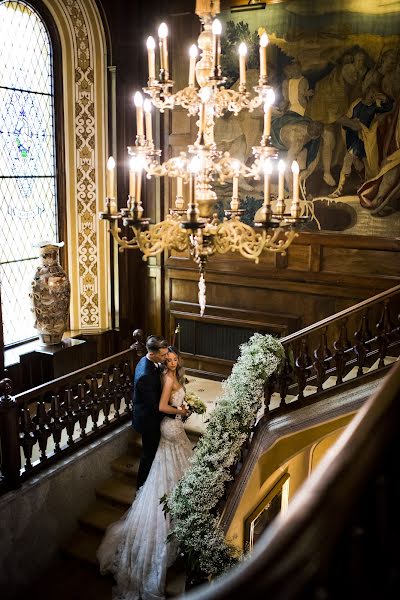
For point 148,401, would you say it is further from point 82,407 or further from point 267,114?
point 267,114

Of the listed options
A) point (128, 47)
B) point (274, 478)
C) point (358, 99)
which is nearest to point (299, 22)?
point (358, 99)

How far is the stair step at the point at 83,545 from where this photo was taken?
6.25 m

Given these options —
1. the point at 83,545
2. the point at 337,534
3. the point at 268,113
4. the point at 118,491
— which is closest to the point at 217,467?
the point at 118,491

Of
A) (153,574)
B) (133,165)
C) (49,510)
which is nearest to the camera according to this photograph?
(133,165)

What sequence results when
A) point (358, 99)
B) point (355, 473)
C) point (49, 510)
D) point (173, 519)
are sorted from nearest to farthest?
point (355, 473), point (173, 519), point (49, 510), point (358, 99)

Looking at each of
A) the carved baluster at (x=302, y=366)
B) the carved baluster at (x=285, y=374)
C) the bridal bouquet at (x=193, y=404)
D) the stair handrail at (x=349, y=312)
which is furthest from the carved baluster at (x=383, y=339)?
the bridal bouquet at (x=193, y=404)

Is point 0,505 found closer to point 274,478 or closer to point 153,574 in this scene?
point 153,574

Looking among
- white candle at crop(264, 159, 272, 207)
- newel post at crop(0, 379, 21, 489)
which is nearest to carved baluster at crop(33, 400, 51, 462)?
newel post at crop(0, 379, 21, 489)

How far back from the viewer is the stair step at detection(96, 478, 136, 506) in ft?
21.9

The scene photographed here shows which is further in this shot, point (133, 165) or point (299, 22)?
point (299, 22)

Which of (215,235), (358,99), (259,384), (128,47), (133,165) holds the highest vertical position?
(128,47)

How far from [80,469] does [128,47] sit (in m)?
5.44

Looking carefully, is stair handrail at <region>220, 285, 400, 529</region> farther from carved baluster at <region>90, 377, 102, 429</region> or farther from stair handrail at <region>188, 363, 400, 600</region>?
stair handrail at <region>188, 363, 400, 600</region>

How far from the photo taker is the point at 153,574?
221 inches
